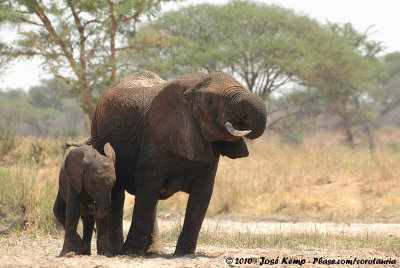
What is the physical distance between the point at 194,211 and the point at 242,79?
2357cm

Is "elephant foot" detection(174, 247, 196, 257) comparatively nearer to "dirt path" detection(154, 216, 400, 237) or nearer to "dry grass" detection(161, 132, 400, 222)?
"dirt path" detection(154, 216, 400, 237)

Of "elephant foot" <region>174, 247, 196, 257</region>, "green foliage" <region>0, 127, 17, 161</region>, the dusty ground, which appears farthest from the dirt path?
"green foliage" <region>0, 127, 17, 161</region>

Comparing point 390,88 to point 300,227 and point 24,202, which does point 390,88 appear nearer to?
point 300,227

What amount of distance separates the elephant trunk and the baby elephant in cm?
130

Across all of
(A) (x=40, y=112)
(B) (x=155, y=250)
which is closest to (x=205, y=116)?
(B) (x=155, y=250)

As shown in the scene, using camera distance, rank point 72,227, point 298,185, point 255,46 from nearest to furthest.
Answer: point 72,227 → point 298,185 → point 255,46

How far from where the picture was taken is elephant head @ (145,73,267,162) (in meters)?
5.48

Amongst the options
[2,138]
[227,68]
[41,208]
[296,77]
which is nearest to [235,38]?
[227,68]

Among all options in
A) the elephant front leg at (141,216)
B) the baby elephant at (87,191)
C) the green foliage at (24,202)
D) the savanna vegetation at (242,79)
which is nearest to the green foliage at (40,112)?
the savanna vegetation at (242,79)

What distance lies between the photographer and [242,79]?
29.7m

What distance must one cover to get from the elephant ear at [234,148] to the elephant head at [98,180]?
1.18m

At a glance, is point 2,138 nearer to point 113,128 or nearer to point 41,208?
point 41,208

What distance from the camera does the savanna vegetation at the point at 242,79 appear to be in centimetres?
1269

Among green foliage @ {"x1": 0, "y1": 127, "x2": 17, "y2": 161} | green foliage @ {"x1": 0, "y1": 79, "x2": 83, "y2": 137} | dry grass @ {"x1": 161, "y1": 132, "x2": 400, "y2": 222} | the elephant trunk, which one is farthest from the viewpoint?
green foliage @ {"x1": 0, "y1": 79, "x2": 83, "y2": 137}
